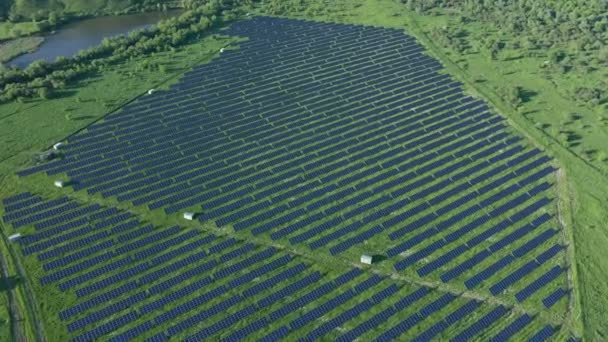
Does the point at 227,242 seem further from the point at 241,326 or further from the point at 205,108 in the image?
the point at 205,108

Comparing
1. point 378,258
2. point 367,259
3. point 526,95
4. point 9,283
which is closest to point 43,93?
point 9,283

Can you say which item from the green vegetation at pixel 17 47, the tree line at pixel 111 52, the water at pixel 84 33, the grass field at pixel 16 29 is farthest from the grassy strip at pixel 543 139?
the grass field at pixel 16 29

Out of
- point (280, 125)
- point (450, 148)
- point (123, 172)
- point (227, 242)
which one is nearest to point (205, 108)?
point (280, 125)

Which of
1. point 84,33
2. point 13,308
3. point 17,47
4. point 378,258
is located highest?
point 17,47

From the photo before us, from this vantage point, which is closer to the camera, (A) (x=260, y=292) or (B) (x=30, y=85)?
(A) (x=260, y=292)

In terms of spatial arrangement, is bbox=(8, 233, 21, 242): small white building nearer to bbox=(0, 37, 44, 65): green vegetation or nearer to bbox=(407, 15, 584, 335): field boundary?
bbox=(0, 37, 44, 65): green vegetation

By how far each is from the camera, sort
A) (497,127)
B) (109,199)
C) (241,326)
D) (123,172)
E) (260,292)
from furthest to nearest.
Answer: (497,127) → (123,172) → (109,199) → (260,292) → (241,326)

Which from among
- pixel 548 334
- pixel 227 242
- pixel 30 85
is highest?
pixel 30 85

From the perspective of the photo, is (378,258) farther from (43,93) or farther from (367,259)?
(43,93)
